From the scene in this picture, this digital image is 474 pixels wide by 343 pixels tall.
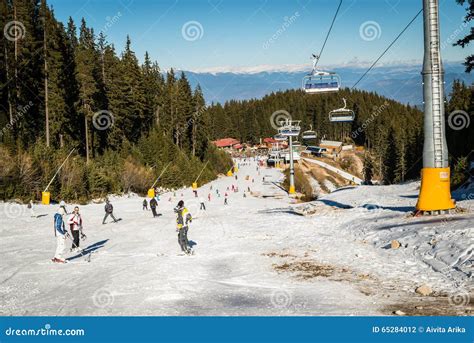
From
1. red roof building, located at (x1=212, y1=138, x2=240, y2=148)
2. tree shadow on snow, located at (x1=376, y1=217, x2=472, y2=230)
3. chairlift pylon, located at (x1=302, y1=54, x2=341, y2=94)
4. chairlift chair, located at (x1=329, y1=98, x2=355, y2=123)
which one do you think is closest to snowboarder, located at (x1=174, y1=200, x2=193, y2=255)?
tree shadow on snow, located at (x1=376, y1=217, x2=472, y2=230)

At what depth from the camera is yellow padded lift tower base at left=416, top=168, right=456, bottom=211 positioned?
1647 cm

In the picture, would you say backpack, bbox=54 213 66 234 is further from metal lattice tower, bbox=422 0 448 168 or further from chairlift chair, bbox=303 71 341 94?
chairlift chair, bbox=303 71 341 94

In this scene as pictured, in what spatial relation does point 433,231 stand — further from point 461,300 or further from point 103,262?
point 103,262

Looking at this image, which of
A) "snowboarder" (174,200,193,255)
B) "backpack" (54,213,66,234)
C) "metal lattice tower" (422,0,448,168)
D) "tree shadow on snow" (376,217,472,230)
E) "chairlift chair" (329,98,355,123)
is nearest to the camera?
"backpack" (54,213,66,234)

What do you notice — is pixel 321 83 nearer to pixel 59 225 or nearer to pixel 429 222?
pixel 429 222

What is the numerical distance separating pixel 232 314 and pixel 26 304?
14.8 feet

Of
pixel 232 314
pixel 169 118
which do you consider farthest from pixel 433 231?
pixel 169 118

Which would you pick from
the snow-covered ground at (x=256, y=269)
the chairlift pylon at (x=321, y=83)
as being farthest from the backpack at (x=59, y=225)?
the chairlift pylon at (x=321, y=83)

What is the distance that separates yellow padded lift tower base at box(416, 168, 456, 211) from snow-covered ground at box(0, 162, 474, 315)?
0.75m

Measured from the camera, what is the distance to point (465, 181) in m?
29.6

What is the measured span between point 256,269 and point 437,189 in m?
8.18

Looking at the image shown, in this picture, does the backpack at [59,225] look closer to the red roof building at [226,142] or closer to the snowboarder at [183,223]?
the snowboarder at [183,223]

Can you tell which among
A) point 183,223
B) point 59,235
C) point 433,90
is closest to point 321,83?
point 433,90

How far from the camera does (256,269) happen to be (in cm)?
1268
